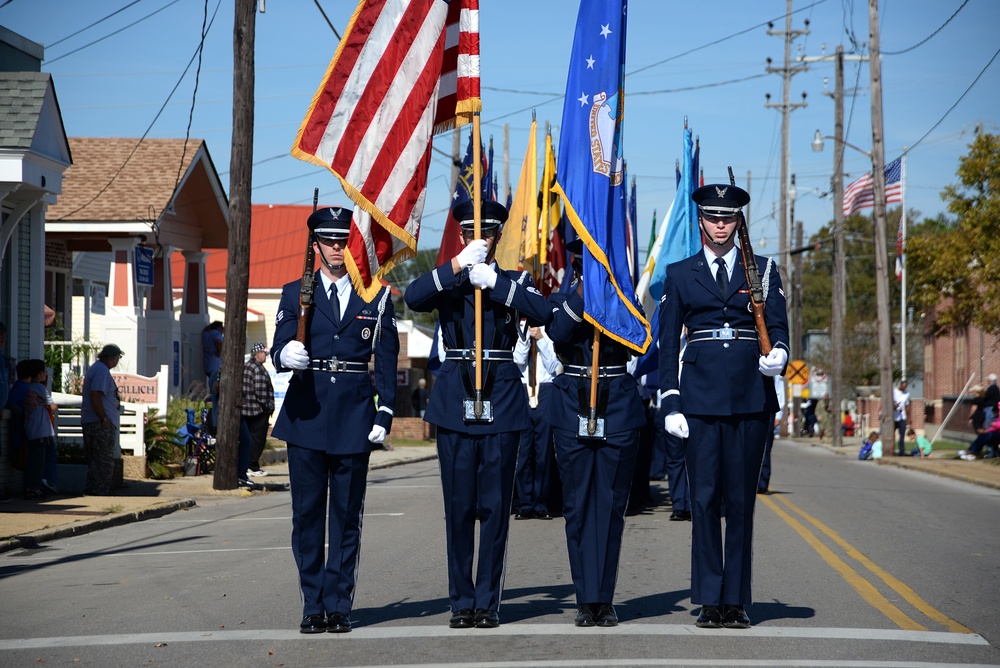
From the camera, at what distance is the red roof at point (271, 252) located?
40581 mm

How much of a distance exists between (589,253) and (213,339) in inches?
716

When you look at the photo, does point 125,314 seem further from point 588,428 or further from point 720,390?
point 720,390

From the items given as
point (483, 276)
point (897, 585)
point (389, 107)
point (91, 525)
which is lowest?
point (91, 525)

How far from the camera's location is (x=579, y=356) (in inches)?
299

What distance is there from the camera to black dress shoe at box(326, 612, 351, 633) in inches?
270

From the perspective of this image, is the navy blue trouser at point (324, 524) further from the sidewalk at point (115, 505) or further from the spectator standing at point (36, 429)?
the spectator standing at point (36, 429)

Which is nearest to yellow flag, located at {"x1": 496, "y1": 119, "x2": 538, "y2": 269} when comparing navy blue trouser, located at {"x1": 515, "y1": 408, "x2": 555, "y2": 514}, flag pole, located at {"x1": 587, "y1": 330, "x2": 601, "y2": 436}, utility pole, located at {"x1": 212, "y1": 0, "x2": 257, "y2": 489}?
navy blue trouser, located at {"x1": 515, "y1": 408, "x2": 555, "y2": 514}

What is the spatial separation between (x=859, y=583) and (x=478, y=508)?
3318 mm

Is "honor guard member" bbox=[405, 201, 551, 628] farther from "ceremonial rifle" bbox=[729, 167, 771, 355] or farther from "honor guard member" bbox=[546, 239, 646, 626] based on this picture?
"ceremonial rifle" bbox=[729, 167, 771, 355]

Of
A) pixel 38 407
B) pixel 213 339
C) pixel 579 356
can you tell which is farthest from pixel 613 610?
pixel 213 339

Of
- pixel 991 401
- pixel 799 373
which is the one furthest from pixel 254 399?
pixel 799 373

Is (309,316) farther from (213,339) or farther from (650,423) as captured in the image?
(213,339)

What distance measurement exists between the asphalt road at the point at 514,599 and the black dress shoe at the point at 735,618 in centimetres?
8

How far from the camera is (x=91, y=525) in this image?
42.0ft
